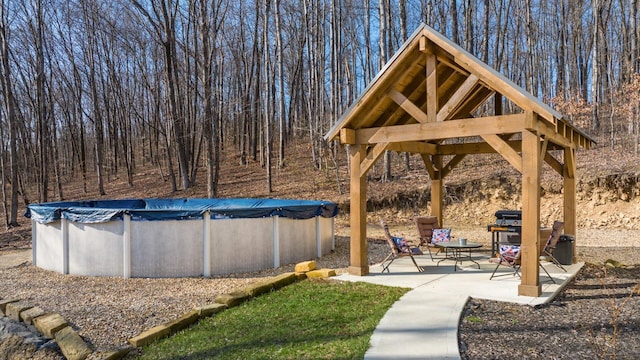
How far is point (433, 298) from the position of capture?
641 cm

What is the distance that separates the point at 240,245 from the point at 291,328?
3.99 meters

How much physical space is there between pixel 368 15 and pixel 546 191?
1377 cm

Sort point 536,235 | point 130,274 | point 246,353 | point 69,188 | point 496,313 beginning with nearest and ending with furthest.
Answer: point 246,353
point 496,313
point 536,235
point 130,274
point 69,188

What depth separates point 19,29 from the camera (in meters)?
22.5

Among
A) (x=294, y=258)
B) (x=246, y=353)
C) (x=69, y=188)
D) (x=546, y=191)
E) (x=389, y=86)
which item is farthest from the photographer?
(x=69, y=188)

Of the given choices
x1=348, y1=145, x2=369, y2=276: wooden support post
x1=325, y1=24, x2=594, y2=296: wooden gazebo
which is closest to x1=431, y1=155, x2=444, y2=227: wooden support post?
x1=325, y1=24, x2=594, y2=296: wooden gazebo

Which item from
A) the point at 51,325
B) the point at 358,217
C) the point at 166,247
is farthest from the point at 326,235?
the point at 51,325

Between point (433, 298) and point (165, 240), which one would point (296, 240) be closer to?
point (165, 240)

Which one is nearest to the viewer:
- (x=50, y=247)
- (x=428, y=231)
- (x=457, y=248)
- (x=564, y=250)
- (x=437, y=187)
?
(x=457, y=248)

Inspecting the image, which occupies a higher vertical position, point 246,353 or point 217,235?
point 217,235

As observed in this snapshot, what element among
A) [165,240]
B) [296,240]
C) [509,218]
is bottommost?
[296,240]

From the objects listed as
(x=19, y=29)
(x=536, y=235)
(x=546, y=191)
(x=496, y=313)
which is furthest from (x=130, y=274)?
(x=19, y=29)

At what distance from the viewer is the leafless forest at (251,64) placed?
68.2 feet

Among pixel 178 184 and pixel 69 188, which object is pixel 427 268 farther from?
pixel 69 188
